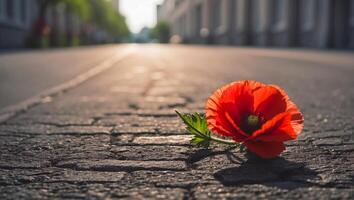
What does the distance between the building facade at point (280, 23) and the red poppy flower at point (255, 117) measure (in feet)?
66.6

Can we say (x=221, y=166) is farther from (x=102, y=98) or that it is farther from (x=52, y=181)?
(x=102, y=98)

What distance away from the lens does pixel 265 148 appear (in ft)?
8.16

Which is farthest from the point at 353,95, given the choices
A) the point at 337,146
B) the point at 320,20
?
the point at 320,20

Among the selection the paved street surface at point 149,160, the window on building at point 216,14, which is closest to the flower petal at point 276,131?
the paved street surface at point 149,160

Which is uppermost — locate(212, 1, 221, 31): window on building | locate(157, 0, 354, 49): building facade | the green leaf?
locate(212, 1, 221, 31): window on building

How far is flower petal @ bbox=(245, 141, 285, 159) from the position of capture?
2.46 m

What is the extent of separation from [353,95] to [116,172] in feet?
13.9

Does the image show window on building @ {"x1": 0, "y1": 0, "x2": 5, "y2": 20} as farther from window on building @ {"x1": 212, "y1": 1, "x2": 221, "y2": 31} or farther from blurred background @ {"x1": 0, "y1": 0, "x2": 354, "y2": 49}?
window on building @ {"x1": 212, "y1": 1, "x2": 221, "y2": 31}

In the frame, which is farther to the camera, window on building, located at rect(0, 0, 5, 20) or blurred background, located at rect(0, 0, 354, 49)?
window on building, located at rect(0, 0, 5, 20)

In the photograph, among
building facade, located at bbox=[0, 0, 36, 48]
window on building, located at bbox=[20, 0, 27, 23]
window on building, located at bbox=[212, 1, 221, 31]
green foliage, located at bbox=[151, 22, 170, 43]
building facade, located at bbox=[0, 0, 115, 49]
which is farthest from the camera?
green foliage, located at bbox=[151, 22, 170, 43]

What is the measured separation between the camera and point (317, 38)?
81.9 ft

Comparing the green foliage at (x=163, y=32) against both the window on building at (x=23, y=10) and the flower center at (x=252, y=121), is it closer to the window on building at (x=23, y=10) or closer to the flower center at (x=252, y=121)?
the window on building at (x=23, y=10)

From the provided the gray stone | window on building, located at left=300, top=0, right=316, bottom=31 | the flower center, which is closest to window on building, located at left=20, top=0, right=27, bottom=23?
window on building, located at left=300, top=0, right=316, bottom=31

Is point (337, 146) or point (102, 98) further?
point (102, 98)
